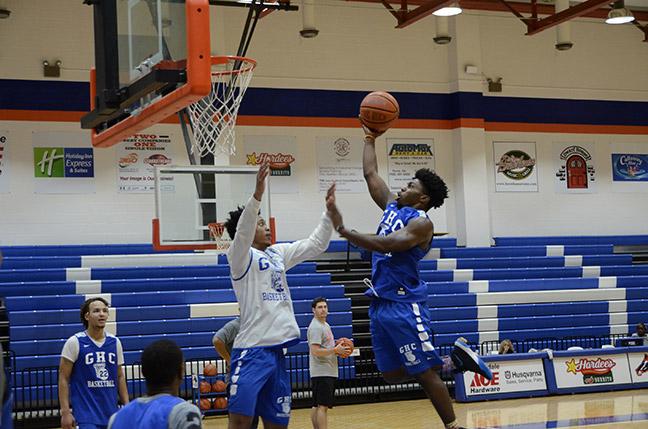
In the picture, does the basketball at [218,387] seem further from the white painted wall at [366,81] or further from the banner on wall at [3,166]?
the banner on wall at [3,166]

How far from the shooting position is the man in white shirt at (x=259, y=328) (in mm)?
5590

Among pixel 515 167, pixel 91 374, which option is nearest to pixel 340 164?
pixel 515 167

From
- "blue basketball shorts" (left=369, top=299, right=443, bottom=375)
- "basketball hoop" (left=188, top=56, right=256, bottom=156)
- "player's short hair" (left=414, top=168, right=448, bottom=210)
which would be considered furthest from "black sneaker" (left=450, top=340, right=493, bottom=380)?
"basketball hoop" (left=188, top=56, right=256, bottom=156)

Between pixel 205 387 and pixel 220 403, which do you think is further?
pixel 220 403

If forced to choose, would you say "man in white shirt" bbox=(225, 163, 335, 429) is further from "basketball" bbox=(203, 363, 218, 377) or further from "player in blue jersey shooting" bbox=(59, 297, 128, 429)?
"basketball" bbox=(203, 363, 218, 377)

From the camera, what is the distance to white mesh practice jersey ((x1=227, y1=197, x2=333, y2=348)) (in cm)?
568

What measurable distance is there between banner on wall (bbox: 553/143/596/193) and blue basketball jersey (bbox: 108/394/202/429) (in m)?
17.0

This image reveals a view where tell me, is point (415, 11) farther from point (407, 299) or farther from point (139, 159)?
point (407, 299)

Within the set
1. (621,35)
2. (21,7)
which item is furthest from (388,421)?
(621,35)

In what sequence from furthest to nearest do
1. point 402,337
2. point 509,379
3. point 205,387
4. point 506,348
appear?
point 506,348 < point 509,379 < point 205,387 < point 402,337

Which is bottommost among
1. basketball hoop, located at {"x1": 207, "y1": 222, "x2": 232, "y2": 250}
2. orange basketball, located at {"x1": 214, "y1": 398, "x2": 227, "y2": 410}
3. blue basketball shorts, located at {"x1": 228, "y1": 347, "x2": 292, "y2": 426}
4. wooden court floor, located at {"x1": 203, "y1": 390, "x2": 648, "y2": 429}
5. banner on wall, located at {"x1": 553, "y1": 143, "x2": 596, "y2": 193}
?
wooden court floor, located at {"x1": 203, "y1": 390, "x2": 648, "y2": 429}

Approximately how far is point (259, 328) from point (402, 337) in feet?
3.15

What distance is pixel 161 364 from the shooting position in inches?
142

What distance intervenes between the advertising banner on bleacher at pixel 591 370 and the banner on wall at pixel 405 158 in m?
5.53
